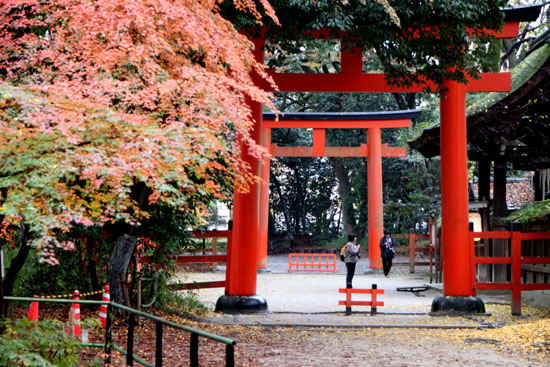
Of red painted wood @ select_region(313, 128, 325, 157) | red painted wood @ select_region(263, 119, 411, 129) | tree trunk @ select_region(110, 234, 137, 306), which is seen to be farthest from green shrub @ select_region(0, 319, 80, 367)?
red painted wood @ select_region(313, 128, 325, 157)

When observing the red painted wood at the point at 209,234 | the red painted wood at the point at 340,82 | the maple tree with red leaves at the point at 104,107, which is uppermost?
the red painted wood at the point at 340,82

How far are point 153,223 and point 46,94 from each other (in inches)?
211

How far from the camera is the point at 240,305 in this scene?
38.1 feet

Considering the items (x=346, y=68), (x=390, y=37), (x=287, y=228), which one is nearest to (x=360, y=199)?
(x=287, y=228)

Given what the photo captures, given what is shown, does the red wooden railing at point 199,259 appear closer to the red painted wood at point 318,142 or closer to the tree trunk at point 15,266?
the tree trunk at point 15,266

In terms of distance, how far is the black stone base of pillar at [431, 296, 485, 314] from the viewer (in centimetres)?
1150

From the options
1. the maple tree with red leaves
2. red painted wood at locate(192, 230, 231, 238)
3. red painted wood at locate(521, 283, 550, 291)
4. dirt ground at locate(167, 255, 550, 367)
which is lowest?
dirt ground at locate(167, 255, 550, 367)

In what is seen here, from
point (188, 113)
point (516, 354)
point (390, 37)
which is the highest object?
point (390, 37)

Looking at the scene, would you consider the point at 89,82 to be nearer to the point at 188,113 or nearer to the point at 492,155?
the point at 188,113

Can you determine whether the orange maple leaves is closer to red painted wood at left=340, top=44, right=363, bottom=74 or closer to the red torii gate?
the red torii gate

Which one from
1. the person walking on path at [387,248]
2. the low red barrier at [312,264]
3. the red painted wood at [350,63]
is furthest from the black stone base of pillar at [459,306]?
the low red barrier at [312,264]

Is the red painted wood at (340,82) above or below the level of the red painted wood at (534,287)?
above

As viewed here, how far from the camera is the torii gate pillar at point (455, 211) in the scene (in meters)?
11.6

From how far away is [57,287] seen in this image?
10438 millimetres
